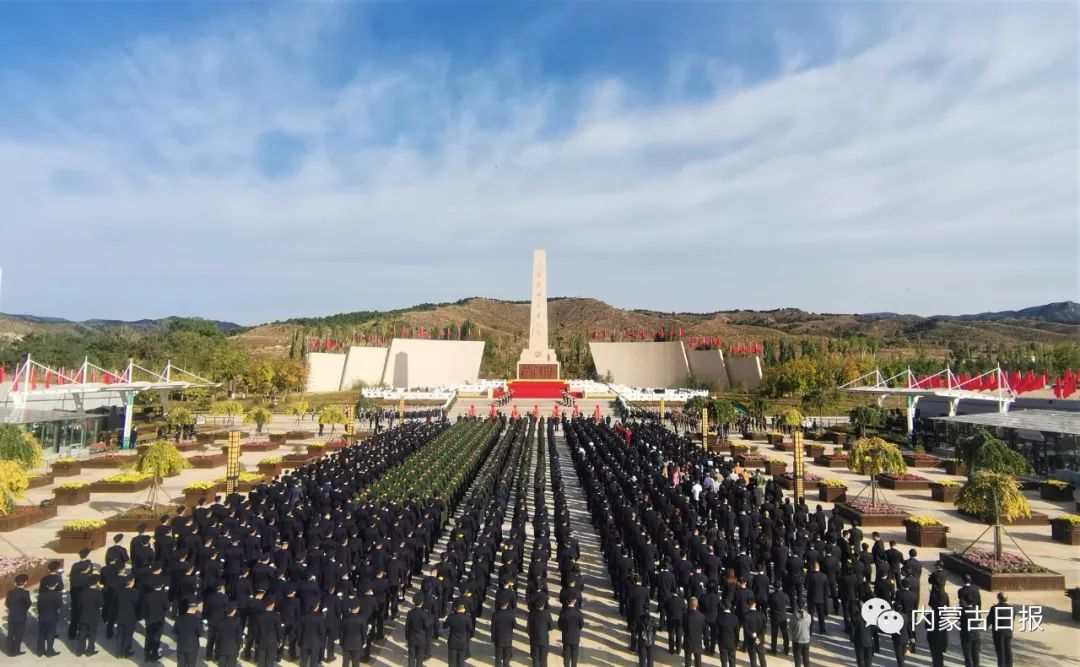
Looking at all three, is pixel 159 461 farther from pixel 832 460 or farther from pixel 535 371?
pixel 535 371

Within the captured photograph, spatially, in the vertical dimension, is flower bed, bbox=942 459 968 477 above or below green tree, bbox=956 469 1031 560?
below

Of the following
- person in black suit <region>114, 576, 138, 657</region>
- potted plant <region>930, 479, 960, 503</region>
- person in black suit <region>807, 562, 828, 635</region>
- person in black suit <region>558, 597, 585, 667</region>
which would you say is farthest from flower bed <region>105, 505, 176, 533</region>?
potted plant <region>930, 479, 960, 503</region>

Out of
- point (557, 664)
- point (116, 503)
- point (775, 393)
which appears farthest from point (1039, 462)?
point (775, 393)

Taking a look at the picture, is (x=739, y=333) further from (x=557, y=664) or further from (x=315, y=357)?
(x=557, y=664)

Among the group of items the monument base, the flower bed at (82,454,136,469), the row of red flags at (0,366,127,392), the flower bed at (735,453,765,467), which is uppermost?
the monument base

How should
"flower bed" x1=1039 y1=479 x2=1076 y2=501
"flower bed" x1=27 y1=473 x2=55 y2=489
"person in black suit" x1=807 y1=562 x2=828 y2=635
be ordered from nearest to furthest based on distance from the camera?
"person in black suit" x1=807 y1=562 x2=828 y2=635 < "flower bed" x1=1039 y1=479 x2=1076 y2=501 < "flower bed" x1=27 y1=473 x2=55 y2=489

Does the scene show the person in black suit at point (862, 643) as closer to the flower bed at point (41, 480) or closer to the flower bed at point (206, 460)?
the flower bed at point (41, 480)

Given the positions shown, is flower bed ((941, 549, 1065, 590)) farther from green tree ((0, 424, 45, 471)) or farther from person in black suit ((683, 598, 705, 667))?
green tree ((0, 424, 45, 471))

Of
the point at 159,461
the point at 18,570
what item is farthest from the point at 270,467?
the point at 18,570
